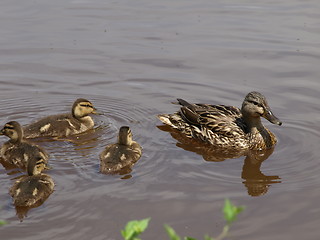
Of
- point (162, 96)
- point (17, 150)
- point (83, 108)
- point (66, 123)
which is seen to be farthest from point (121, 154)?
point (162, 96)

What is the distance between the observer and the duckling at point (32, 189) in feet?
19.9

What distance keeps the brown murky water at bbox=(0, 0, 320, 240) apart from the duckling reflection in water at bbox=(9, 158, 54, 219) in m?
0.08

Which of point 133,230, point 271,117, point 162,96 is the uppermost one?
point 133,230

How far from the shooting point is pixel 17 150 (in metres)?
7.29

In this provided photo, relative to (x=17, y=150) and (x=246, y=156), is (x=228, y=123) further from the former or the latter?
(x=17, y=150)

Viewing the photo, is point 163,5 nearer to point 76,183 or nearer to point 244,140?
point 244,140

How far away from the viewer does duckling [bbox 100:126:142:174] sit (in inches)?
274

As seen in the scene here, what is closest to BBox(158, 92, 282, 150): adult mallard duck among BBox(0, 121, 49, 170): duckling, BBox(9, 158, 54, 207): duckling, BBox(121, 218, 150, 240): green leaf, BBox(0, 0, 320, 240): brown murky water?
BBox(0, 0, 320, 240): brown murky water

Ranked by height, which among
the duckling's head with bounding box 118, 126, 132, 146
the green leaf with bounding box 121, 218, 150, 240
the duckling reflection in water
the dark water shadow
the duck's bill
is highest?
the green leaf with bounding box 121, 218, 150, 240

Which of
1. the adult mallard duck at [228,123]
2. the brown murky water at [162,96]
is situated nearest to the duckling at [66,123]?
the brown murky water at [162,96]

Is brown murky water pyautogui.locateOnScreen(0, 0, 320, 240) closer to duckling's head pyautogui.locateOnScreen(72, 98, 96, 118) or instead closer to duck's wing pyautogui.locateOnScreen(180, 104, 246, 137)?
duckling's head pyautogui.locateOnScreen(72, 98, 96, 118)

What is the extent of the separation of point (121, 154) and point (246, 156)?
A: 172 centimetres

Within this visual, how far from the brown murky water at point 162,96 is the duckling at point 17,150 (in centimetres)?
19

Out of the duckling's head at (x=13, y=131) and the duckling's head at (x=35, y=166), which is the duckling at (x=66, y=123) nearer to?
the duckling's head at (x=13, y=131)
